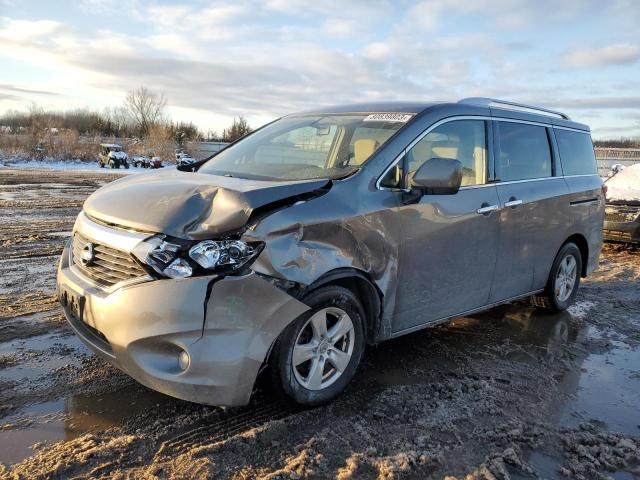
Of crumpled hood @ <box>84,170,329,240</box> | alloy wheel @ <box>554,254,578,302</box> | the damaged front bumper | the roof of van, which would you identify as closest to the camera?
the damaged front bumper

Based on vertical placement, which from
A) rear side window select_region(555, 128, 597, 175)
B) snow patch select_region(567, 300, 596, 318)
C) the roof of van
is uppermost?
the roof of van

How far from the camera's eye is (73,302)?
3.15 metres

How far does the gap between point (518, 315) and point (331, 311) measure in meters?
3.20

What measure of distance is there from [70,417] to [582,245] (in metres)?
5.20

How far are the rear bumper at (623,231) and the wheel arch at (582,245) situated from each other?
414cm

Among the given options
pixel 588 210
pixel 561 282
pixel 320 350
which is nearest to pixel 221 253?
pixel 320 350

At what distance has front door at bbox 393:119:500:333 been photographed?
366cm

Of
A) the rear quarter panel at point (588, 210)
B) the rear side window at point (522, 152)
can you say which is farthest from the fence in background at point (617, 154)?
the rear side window at point (522, 152)

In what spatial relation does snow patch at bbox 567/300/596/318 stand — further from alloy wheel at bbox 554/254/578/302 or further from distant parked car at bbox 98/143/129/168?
distant parked car at bbox 98/143/129/168

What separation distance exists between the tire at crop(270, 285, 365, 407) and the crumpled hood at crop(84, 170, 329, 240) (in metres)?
0.60

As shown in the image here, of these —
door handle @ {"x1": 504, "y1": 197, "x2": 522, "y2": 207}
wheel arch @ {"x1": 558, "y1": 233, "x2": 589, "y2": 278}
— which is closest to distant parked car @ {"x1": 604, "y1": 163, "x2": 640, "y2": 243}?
wheel arch @ {"x1": 558, "y1": 233, "x2": 589, "y2": 278}

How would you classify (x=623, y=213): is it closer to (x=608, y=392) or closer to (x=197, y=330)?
(x=608, y=392)

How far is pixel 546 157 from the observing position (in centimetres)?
523

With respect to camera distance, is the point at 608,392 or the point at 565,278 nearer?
the point at 608,392
